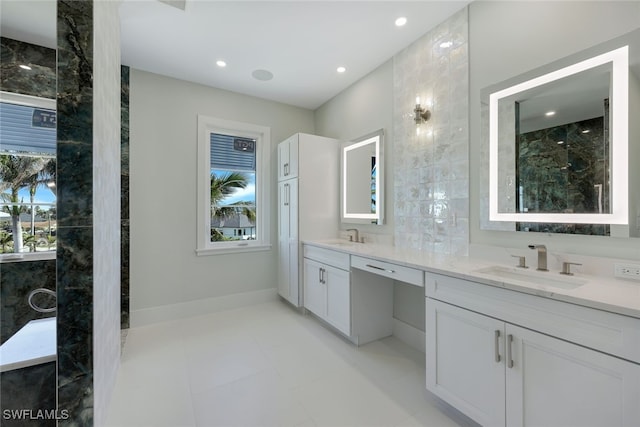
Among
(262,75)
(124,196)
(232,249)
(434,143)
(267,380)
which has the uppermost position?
(262,75)

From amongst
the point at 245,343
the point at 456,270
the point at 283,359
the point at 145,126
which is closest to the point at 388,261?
the point at 456,270

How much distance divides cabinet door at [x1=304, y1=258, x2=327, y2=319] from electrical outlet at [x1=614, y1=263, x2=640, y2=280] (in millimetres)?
2083

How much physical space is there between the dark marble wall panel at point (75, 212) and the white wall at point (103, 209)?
47mm

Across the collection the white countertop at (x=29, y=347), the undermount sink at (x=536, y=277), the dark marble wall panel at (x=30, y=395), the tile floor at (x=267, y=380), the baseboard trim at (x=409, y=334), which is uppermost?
the undermount sink at (x=536, y=277)

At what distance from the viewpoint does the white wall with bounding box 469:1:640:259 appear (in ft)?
4.62

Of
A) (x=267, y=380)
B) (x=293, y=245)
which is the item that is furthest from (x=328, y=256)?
(x=267, y=380)

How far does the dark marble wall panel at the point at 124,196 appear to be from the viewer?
9.09ft

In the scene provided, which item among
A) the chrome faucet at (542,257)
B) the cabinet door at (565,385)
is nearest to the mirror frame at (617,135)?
the chrome faucet at (542,257)

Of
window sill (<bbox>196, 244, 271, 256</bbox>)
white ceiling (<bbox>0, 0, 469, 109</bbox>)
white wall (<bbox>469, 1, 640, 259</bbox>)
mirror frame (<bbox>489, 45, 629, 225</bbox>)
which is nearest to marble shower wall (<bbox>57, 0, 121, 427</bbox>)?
white ceiling (<bbox>0, 0, 469, 109</bbox>)

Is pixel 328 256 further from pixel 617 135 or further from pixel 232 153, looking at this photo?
pixel 617 135

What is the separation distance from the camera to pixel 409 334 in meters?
2.50

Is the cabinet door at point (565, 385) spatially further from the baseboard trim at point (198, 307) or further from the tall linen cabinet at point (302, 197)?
the baseboard trim at point (198, 307)

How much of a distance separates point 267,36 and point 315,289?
255 cm

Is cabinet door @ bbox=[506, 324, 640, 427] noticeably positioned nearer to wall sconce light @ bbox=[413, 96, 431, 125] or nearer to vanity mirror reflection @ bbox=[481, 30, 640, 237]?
vanity mirror reflection @ bbox=[481, 30, 640, 237]
